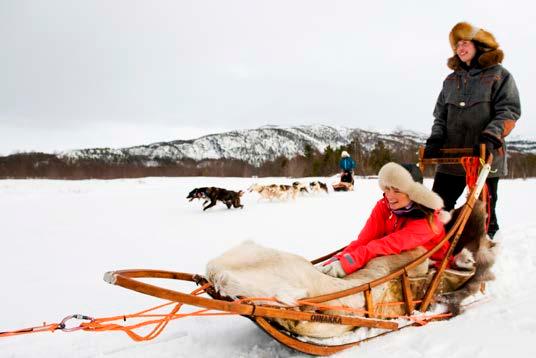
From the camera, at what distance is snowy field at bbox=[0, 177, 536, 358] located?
6.70 ft

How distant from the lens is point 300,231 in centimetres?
620

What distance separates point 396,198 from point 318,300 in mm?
943

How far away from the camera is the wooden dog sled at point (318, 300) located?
4.99 ft

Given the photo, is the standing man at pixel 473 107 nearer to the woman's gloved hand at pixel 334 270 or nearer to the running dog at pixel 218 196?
the woman's gloved hand at pixel 334 270

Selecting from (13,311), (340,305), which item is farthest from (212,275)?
(13,311)

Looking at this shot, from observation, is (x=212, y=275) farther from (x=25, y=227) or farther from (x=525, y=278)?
(x=25, y=227)

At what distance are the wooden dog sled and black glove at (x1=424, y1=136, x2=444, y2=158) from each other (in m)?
0.50

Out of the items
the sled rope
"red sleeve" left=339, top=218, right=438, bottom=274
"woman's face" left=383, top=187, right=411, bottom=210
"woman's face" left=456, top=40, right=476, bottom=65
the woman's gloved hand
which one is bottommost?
the woman's gloved hand

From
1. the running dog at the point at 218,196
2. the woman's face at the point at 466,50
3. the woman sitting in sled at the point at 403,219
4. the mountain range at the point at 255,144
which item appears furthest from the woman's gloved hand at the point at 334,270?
the mountain range at the point at 255,144

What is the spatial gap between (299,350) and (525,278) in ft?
7.10

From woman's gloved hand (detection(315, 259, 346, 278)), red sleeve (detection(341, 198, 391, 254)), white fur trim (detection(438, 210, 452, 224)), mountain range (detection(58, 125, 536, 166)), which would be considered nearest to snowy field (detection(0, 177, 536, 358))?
woman's gloved hand (detection(315, 259, 346, 278))

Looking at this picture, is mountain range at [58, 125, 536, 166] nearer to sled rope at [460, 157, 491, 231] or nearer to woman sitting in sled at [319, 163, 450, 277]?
sled rope at [460, 157, 491, 231]

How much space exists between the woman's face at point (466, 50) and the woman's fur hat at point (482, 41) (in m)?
0.03

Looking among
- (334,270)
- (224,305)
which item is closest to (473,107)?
(334,270)
